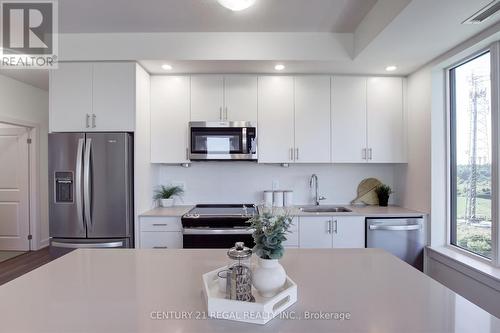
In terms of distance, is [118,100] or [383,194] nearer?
[118,100]

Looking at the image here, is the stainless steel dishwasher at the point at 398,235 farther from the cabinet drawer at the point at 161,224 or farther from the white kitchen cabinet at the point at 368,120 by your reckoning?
the cabinet drawer at the point at 161,224

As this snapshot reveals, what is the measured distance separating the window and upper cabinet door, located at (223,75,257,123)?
6.57 ft

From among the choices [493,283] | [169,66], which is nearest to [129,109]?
[169,66]

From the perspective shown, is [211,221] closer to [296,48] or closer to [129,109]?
[129,109]

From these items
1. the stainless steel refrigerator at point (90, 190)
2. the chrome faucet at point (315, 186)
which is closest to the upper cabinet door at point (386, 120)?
the chrome faucet at point (315, 186)

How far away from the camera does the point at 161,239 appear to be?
2771 millimetres

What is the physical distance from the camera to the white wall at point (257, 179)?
3439 millimetres

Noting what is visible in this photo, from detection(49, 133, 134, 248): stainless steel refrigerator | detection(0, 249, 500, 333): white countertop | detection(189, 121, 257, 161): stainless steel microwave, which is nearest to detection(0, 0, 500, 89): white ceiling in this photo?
detection(189, 121, 257, 161): stainless steel microwave

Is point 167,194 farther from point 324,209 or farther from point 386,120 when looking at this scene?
point 386,120

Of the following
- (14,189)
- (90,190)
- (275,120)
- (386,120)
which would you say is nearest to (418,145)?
(386,120)

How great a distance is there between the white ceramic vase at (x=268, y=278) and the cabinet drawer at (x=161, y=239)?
76.0 inches

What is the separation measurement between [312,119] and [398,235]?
4.90 feet

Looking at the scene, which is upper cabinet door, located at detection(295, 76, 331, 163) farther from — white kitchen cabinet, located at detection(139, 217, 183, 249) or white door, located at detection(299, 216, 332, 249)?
A: white kitchen cabinet, located at detection(139, 217, 183, 249)

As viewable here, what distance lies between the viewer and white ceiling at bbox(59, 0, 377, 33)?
7.27 feet
